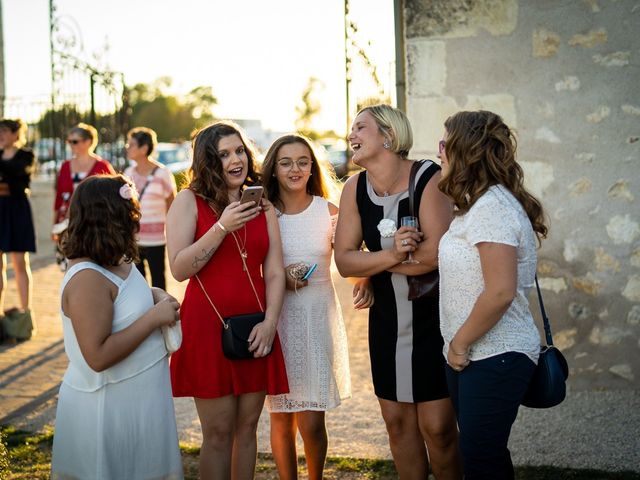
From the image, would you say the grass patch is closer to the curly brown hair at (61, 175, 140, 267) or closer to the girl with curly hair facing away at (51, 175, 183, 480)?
the girl with curly hair facing away at (51, 175, 183, 480)

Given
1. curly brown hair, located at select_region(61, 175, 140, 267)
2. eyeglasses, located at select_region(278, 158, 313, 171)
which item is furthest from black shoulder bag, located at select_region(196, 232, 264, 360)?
eyeglasses, located at select_region(278, 158, 313, 171)

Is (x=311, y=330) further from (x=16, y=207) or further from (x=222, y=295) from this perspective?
(x=16, y=207)

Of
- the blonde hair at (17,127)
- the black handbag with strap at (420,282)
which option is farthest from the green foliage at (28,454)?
the blonde hair at (17,127)

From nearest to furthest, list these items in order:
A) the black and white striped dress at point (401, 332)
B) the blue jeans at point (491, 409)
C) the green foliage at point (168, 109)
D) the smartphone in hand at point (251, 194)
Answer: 1. the blue jeans at point (491, 409)
2. the smartphone in hand at point (251, 194)
3. the black and white striped dress at point (401, 332)
4. the green foliage at point (168, 109)

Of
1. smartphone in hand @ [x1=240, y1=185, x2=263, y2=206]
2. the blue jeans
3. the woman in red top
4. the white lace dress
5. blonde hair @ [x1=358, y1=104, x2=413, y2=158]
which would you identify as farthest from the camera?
the woman in red top

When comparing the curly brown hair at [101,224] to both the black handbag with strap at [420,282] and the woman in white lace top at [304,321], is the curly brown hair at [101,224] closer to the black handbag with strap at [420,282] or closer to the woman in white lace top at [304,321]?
the woman in white lace top at [304,321]

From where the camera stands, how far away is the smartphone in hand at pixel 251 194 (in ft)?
11.5

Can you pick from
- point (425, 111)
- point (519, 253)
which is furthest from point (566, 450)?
point (425, 111)

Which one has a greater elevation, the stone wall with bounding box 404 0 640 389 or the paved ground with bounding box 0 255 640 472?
the stone wall with bounding box 404 0 640 389

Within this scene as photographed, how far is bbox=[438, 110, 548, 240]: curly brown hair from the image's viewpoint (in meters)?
3.07

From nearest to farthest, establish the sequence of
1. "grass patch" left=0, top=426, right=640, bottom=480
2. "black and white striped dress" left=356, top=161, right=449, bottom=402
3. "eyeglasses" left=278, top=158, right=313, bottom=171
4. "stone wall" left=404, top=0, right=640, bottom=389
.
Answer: "black and white striped dress" left=356, top=161, right=449, bottom=402, "eyeglasses" left=278, top=158, right=313, bottom=171, "grass patch" left=0, top=426, right=640, bottom=480, "stone wall" left=404, top=0, right=640, bottom=389

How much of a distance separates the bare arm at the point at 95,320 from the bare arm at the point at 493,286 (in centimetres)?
128

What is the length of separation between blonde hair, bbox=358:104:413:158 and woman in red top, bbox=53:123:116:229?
447 centimetres

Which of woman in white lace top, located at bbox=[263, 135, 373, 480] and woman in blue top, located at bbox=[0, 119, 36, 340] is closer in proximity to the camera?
woman in white lace top, located at bbox=[263, 135, 373, 480]
